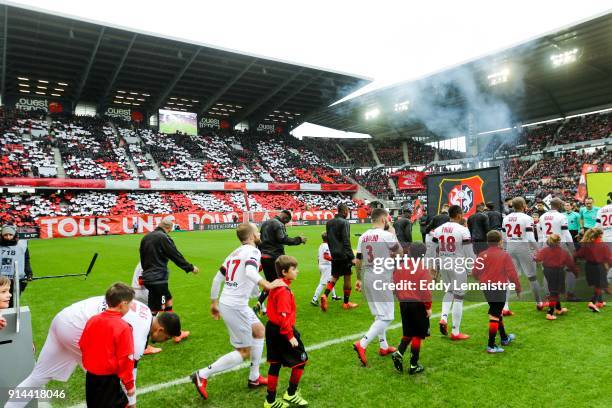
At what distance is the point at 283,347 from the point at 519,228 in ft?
19.2

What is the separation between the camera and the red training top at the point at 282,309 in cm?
397

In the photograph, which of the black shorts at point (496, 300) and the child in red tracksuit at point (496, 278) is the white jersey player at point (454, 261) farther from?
the black shorts at point (496, 300)

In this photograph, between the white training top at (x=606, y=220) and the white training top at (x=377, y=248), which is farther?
the white training top at (x=606, y=220)

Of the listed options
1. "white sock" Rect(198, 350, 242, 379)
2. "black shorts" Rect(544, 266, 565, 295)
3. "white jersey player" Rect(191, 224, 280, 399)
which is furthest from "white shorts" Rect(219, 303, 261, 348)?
"black shorts" Rect(544, 266, 565, 295)

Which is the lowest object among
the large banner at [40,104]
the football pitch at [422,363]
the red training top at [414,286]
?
the football pitch at [422,363]

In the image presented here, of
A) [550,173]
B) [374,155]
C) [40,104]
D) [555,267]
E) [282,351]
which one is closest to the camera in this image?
[282,351]

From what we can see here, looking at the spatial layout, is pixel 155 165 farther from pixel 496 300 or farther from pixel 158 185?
pixel 496 300

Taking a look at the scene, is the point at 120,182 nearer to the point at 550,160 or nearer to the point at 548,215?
the point at 548,215

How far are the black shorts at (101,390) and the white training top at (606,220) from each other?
34.4 ft

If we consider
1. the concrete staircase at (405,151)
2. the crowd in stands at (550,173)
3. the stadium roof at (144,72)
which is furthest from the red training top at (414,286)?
the concrete staircase at (405,151)

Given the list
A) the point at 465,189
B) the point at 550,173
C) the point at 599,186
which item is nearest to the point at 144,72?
the point at 465,189

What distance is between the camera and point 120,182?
125 feet

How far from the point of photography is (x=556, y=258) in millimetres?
7141

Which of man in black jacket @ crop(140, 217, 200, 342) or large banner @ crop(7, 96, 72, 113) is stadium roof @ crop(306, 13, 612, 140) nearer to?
large banner @ crop(7, 96, 72, 113)
